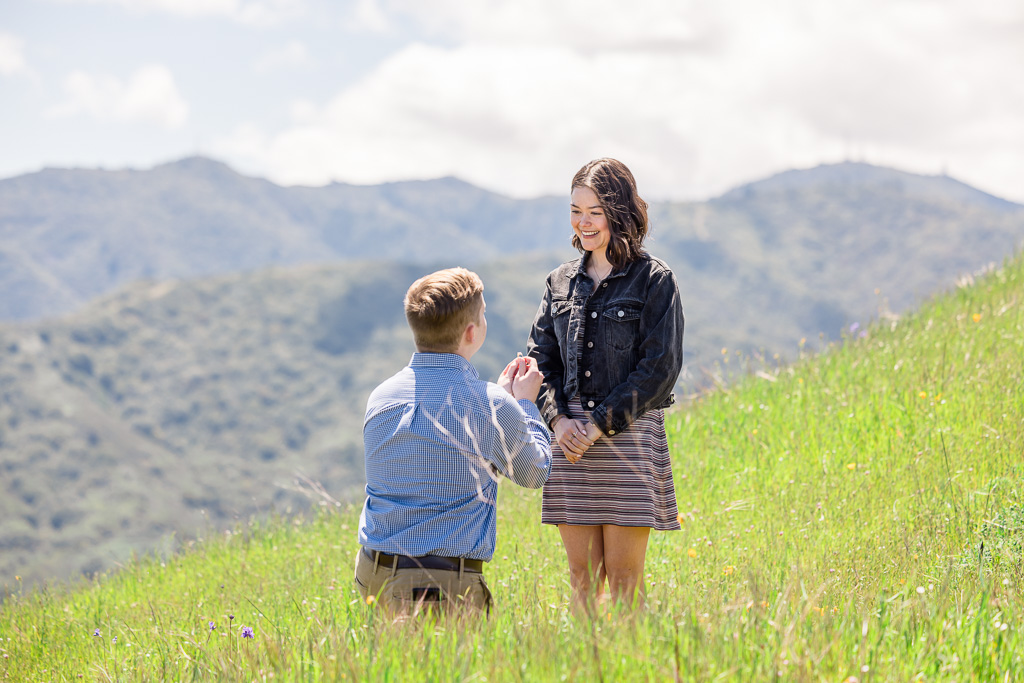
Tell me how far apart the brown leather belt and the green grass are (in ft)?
0.56

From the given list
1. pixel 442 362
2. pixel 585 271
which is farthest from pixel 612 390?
pixel 442 362

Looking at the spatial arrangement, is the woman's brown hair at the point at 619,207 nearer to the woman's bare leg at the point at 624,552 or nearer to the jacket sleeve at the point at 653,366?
the jacket sleeve at the point at 653,366

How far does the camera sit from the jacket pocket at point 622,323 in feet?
11.6

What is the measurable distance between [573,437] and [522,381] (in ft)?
1.23

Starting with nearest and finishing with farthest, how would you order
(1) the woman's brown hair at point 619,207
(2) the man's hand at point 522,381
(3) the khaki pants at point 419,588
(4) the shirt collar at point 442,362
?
(3) the khaki pants at point 419,588, (4) the shirt collar at point 442,362, (2) the man's hand at point 522,381, (1) the woman's brown hair at point 619,207

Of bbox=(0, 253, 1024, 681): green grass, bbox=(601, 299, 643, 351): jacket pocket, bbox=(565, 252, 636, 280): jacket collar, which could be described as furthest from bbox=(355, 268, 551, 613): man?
bbox=(565, 252, 636, 280): jacket collar

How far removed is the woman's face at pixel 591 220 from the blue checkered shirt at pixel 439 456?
3.13 feet

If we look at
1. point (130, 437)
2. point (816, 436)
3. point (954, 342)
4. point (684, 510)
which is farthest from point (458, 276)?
point (130, 437)

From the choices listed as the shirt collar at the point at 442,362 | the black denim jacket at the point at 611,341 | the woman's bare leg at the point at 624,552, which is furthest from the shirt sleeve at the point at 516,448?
the woman's bare leg at the point at 624,552

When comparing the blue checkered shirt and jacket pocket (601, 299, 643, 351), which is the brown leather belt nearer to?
the blue checkered shirt

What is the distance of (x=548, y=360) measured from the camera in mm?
3822

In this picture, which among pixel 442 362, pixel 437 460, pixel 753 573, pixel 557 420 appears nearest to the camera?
pixel 753 573

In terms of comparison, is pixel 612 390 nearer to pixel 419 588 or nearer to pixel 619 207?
pixel 619 207

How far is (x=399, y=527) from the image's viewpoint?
292cm
